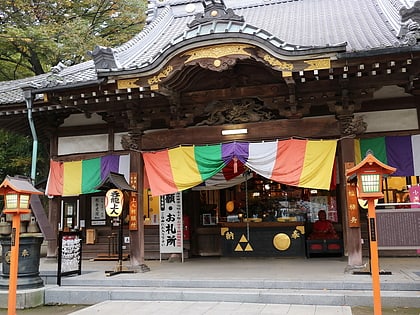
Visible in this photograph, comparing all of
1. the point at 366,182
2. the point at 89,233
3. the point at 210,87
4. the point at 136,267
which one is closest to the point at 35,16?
the point at 89,233

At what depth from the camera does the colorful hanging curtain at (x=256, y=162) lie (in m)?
7.93

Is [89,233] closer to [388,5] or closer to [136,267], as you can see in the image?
[136,267]

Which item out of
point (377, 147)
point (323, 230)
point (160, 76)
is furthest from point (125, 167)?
point (377, 147)

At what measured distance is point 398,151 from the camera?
8.22m

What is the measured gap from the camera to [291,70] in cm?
721

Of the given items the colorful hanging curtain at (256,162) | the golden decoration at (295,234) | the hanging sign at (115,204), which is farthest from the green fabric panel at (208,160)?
the golden decoration at (295,234)

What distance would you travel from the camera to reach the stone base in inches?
271

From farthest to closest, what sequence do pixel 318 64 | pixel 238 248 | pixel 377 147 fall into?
pixel 238 248
pixel 377 147
pixel 318 64

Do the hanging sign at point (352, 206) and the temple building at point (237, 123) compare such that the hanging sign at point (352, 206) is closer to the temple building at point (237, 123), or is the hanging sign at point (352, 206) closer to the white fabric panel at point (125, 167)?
the temple building at point (237, 123)

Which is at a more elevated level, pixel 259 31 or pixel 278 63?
pixel 259 31

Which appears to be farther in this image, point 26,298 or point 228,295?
point 26,298

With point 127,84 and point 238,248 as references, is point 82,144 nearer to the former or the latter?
point 127,84

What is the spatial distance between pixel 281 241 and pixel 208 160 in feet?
11.8

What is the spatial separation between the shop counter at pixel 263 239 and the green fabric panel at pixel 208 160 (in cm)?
297
